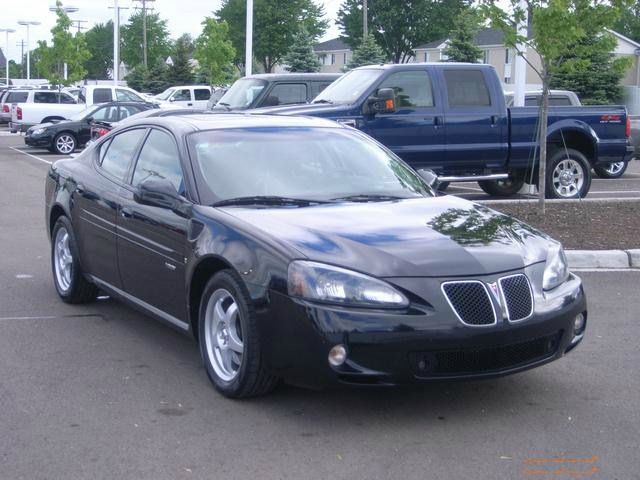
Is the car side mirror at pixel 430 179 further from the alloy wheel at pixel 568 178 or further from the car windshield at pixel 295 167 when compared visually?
the alloy wheel at pixel 568 178

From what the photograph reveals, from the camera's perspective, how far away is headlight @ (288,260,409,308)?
4.88 meters

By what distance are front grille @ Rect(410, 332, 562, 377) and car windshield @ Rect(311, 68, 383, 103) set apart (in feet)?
29.7

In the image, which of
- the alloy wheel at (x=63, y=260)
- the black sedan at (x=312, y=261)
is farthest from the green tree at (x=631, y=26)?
the black sedan at (x=312, y=261)

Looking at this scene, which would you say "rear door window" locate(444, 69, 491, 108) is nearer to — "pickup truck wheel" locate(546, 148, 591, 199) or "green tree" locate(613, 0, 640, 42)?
"pickup truck wheel" locate(546, 148, 591, 199)

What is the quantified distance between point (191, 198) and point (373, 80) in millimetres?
8492

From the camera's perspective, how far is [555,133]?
48.8ft

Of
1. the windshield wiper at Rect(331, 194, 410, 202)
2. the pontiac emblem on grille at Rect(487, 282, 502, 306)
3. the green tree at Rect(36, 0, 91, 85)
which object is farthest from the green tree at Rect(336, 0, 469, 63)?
the pontiac emblem on grille at Rect(487, 282, 502, 306)

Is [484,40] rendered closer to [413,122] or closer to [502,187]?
[502,187]

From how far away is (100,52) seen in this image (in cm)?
11738

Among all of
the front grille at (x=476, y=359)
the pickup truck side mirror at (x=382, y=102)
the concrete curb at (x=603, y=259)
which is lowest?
the concrete curb at (x=603, y=259)

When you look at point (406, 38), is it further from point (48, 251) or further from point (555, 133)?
point (48, 251)

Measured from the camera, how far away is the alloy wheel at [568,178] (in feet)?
49.8

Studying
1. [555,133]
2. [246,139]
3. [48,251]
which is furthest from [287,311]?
[555,133]

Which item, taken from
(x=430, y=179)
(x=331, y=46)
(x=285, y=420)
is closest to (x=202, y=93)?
(x=430, y=179)
